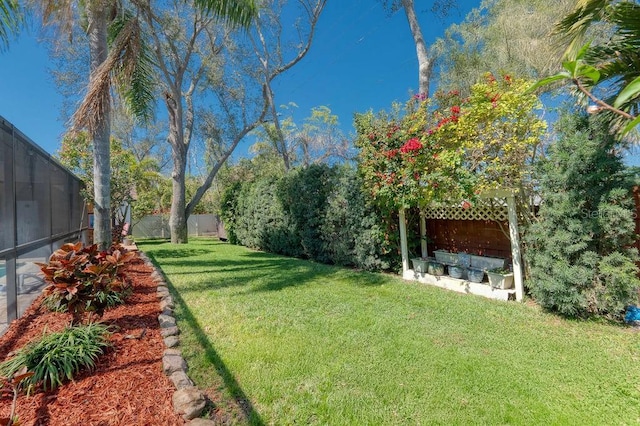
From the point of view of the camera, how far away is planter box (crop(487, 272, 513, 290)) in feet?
17.0

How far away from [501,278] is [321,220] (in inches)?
182

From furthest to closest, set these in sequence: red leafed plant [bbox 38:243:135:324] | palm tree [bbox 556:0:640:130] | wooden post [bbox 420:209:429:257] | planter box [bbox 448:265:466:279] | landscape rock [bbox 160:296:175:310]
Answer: wooden post [bbox 420:209:429:257]
planter box [bbox 448:265:466:279]
landscape rock [bbox 160:296:175:310]
red leafed plant [bbox 38:243:135:324]
palm tree [bbox 556:0:640:130]

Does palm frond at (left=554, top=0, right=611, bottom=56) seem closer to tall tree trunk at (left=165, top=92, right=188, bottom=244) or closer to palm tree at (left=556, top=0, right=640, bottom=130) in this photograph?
palm tree at (left=556, top=0, right=640, bottom=130)

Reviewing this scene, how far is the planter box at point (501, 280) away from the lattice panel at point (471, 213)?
94 cm

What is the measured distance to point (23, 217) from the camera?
398cm

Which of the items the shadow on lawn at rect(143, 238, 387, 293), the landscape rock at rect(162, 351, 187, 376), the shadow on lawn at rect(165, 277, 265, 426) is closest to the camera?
the shadow on lawn at rect(165, 277, 265, 426)

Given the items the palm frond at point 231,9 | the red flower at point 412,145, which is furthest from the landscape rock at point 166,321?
the palm frond at point 231,9

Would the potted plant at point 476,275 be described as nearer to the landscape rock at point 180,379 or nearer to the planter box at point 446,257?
the planter box at point 446,257

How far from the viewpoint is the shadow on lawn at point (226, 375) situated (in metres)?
2.28

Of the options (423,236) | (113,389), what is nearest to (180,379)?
(113,389)

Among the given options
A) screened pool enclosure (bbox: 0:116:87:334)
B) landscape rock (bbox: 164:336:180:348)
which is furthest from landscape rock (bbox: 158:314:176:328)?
screened pool enclosure (bbox: 0:116:87:334)

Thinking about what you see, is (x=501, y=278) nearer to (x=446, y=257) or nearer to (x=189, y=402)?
(x=446, y=257)

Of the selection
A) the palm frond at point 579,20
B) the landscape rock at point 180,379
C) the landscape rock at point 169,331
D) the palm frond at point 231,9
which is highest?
the palm frond at point 231,9

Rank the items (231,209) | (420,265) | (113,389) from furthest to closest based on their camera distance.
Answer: (231,209) < (420,265) < (113,389)
